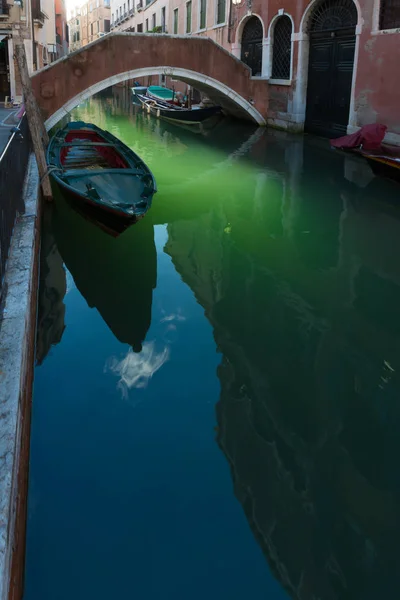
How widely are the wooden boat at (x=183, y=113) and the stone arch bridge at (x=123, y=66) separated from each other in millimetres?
1810

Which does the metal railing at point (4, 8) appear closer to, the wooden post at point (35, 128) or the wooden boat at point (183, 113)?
the wooden boat at point (183, 113)

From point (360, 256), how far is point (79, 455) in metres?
3.77

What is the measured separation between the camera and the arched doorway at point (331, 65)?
11.7 meters

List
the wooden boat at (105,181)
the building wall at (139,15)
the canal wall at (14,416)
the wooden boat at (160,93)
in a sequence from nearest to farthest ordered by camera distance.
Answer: the canal wall at (14,416) < the wooden boat at (105,181) < the wooden boat at (160,93) < the building wall at (139,15)

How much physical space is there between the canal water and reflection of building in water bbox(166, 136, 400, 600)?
11 mm

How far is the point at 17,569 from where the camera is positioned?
6.74 feet

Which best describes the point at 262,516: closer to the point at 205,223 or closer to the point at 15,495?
the point at 15,495

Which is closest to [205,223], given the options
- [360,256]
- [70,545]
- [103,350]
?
[360,256]

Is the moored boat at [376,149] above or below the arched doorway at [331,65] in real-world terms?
below

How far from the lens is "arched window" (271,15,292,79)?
14.0 m

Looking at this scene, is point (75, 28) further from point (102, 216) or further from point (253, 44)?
point (102, 216)

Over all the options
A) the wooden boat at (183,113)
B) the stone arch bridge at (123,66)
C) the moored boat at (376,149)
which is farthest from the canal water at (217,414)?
the wooden boat at (183,113)

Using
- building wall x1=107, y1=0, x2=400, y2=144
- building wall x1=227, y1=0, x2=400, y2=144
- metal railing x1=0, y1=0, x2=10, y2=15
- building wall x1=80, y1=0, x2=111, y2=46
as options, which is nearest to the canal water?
building wall x1=227, y1=0, x2=400, y2=144

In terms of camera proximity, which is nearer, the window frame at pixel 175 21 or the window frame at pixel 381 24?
the window frame at pixel 381 24
